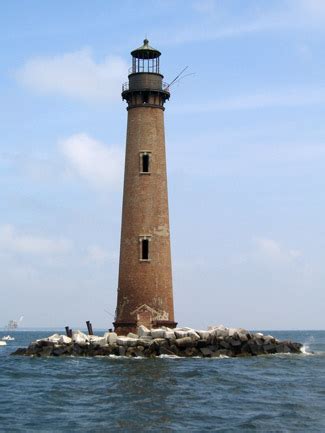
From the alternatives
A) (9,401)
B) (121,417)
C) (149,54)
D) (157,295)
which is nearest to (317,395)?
(121,417)

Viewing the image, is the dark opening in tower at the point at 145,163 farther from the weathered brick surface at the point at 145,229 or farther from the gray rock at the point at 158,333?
the gray rock at the point at 158,333

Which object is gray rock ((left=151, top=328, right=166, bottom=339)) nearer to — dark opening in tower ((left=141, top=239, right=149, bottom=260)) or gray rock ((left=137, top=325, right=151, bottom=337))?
gray rock ((left=137, top=325, right=151, bottom=337))

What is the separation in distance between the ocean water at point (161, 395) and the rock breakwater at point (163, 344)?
3.41ft

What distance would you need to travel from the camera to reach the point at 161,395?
2122 cm

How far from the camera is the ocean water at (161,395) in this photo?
1748 centimetres

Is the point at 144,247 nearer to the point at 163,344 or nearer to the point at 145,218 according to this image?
the point at 145,218

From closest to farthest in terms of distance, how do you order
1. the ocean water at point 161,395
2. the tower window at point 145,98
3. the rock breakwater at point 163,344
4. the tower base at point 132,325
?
the ocean water at point 161,395, the rock breakwater at point 163,344, the tower base at point 132,325, the tower window at point 145,98

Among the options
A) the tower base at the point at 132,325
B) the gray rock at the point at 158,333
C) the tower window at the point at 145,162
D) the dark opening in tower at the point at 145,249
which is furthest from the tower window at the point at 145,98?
the gray rock at the point at 158,333

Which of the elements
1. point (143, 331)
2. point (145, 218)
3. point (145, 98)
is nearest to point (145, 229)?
point (145, 218)

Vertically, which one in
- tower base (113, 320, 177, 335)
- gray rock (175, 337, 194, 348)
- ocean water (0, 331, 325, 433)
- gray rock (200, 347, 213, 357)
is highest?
tower base (113, 320, 177, 335)

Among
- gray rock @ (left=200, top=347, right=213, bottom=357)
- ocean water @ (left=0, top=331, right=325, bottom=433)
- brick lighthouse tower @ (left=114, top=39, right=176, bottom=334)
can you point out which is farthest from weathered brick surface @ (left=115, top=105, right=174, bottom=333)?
ocean water @ (left=0, top=331, right=325, bottom=433)

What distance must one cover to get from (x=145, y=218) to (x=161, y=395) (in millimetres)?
14607

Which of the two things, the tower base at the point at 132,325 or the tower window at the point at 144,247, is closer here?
the tower base at the point at 132,325

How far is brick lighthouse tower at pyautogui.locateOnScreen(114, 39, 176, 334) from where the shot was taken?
114ft
